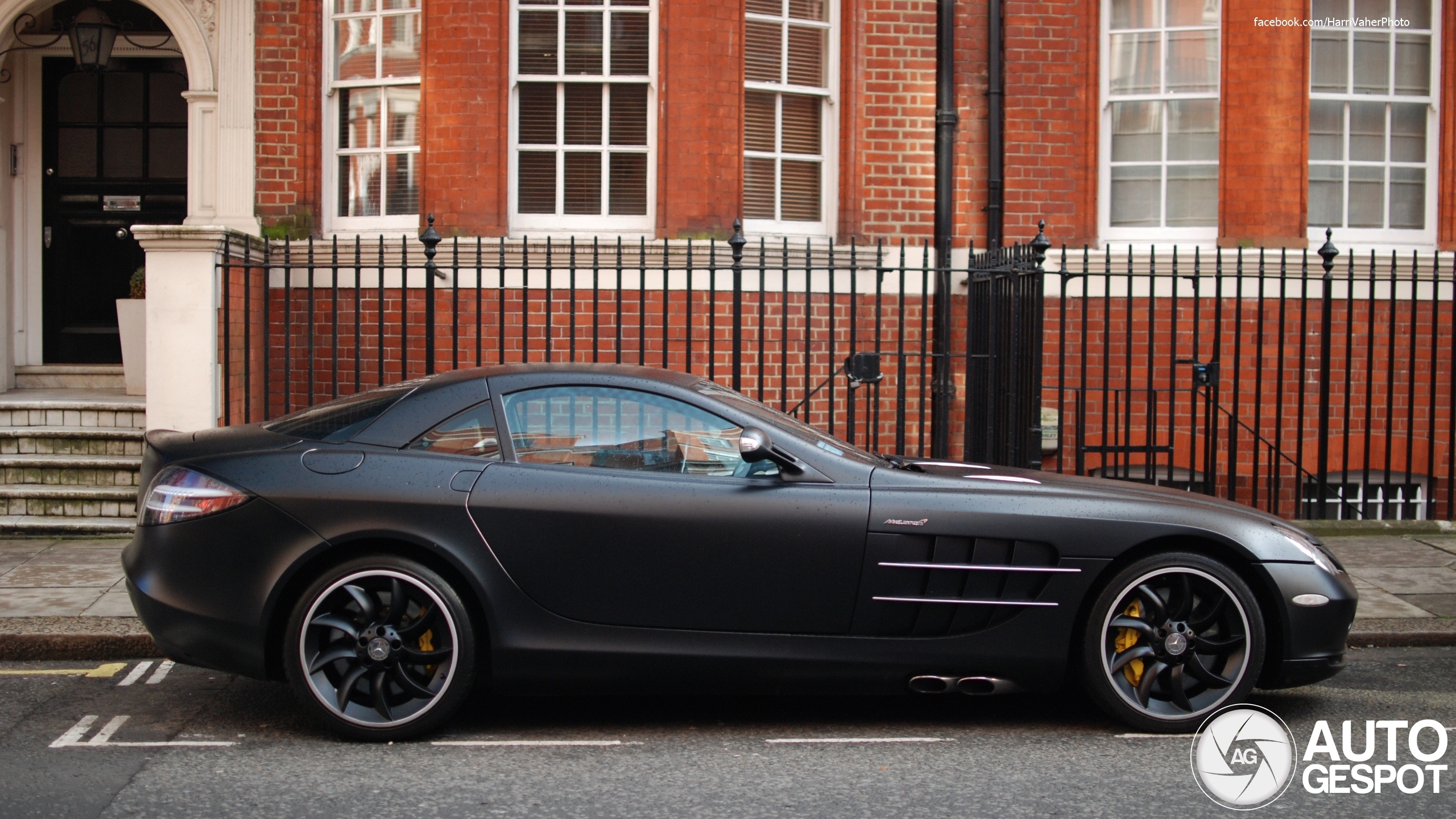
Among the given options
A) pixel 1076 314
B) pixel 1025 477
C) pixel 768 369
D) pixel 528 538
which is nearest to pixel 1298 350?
pixel 1076 314

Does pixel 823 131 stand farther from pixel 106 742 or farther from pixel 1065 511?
pixel 106 742

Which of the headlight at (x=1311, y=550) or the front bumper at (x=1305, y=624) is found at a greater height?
the headlight at (x=1311, y=550)

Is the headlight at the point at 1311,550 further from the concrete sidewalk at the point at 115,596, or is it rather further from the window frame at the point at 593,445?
the window frame at the point at 593,445

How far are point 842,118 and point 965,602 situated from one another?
6.40 meters

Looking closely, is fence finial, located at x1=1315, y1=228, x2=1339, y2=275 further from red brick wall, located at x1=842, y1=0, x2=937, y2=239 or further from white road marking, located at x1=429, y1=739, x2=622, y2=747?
white road marking, located at x1=429, y1=739, x2=622, y2=747

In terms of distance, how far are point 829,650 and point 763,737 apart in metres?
0.42

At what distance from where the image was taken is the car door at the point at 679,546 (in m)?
4.80

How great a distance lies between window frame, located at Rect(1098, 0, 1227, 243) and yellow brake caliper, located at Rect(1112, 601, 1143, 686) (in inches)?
244

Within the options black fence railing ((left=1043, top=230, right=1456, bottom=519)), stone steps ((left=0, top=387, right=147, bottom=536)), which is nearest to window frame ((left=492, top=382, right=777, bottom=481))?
stone steps ((left=0, top=387, right=147, bottom=536))

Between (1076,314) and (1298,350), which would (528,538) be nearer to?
(1076,314)

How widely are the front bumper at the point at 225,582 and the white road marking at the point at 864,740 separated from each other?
1.82 meters

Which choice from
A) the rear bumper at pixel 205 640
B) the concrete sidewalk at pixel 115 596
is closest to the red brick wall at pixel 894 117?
the concrete sidewalk at pixel 115 596

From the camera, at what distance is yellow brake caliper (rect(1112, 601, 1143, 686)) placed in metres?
4.92

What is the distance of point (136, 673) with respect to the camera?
5.86 meters
